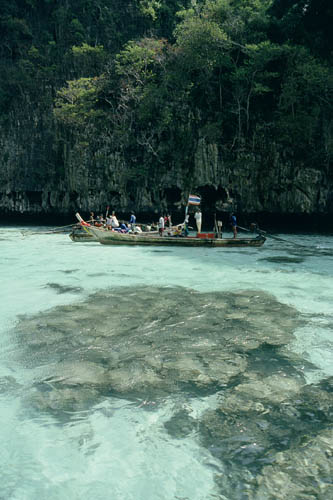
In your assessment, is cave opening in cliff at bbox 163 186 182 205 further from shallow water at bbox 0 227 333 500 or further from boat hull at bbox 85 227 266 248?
shallow water at bbox 0 227 333 500

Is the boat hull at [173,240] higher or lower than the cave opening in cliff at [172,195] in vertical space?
lower

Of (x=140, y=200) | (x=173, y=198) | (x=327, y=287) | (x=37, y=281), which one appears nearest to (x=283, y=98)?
(x=173, y=198)

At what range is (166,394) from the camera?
156 inches

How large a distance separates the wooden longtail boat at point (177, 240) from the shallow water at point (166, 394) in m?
8.07

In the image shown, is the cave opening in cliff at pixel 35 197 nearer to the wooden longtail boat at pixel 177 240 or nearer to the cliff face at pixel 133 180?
the cliff face at pixel 133 180

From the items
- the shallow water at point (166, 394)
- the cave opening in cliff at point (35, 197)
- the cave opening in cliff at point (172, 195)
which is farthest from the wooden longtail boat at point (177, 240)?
the cave opening in cliff at point (35, 197)

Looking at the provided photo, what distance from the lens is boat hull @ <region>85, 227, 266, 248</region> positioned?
16719mm

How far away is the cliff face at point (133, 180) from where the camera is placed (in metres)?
29.6

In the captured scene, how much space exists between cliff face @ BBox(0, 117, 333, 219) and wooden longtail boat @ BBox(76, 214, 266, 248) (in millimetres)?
14309

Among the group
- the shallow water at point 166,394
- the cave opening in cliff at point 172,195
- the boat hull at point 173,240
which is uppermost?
the cave opening in cliff at point 172,195

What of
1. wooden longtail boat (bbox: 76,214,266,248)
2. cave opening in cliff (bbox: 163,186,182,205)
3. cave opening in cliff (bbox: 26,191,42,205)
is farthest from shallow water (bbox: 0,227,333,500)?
cave opening in cliff (bbox: 26,191,42,205)

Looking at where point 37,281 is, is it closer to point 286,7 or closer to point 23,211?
point 286,7

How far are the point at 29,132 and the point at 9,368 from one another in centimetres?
3913

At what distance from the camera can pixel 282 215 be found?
3253 cm
